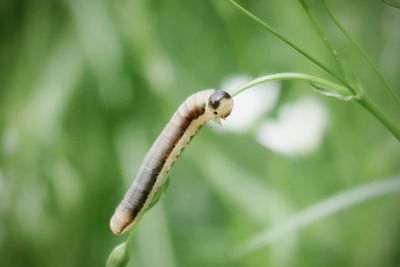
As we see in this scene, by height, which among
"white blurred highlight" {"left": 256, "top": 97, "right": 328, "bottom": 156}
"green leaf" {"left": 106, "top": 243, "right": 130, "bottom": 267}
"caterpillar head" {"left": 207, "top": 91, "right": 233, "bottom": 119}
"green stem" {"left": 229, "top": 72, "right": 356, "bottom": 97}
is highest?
"white blurred highlight" {"left": 256, "top": 97, "right": 328, "bottom": 156}

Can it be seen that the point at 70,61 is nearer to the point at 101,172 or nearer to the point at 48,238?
the point at 101,172

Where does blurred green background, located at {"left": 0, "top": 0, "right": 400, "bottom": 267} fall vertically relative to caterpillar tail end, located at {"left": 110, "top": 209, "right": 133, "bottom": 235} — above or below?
above

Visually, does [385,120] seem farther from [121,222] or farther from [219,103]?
[121,222]

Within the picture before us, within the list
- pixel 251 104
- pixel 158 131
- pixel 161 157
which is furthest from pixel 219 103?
pixel 158 131

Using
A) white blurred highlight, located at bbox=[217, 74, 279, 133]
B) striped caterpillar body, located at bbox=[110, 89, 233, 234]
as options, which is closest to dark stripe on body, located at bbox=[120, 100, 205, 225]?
striped caterpillar body, located at bbox=[110, 89, 233, 234]

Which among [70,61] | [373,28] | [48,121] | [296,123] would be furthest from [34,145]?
[373,28]

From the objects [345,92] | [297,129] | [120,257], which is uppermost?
[297,129]

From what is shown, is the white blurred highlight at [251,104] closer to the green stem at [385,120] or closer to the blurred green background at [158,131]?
the blurred green background at [158,131]

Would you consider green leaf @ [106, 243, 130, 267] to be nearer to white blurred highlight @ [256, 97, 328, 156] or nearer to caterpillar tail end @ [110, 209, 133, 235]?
caterpillar tail end @ [110, 209, 133, 235]
